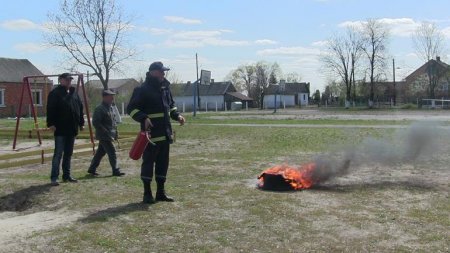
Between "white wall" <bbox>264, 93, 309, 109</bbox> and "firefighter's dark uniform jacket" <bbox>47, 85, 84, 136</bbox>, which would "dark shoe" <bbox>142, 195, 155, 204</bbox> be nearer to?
"firefighter's dark uniform jacket" <bbox>47, 85, 84, 136</bbox>

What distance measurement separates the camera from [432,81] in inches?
Result: 3078

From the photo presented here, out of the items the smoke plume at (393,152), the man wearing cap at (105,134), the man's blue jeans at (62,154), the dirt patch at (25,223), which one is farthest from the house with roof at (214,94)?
the dirt patch at (25,223)

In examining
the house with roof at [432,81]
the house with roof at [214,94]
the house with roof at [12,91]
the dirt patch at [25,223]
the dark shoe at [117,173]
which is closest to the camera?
the dirt patch at [25,223]

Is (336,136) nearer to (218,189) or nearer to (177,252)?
(218,189)

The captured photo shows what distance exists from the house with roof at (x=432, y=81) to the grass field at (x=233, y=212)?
71.3 m

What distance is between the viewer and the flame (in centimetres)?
876

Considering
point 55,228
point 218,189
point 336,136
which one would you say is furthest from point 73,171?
point 336,136

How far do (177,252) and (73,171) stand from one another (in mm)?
6666

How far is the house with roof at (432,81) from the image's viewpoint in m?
77.1

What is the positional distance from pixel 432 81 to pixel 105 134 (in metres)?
75.4

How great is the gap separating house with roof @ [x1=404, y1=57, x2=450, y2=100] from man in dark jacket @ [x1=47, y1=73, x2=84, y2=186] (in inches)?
2911

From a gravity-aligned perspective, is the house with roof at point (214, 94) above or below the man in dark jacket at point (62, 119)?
above

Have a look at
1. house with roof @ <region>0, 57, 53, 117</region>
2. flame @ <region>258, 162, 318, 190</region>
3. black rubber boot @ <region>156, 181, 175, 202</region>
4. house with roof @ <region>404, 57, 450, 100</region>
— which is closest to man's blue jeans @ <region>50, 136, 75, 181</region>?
black rubber boot @ <region>156, 181, 175, 202</region>

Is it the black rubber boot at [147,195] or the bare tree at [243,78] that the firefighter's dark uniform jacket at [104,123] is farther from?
the bare tree at [243,78]
